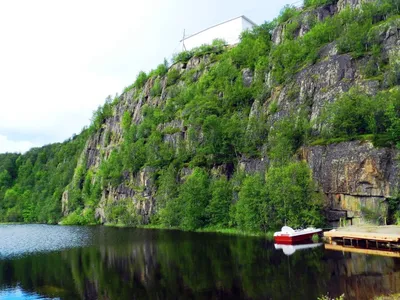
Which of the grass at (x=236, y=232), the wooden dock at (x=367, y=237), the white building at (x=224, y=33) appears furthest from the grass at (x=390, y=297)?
the white building at (x=224, y=33)

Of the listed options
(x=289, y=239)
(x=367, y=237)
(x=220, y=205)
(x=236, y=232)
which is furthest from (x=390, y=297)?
(x=220, y=205)

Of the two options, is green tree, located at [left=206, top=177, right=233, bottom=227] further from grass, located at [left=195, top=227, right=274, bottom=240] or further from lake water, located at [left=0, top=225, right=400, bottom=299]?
lake water, located at [left=0, top=225, right=400, bottom=299]

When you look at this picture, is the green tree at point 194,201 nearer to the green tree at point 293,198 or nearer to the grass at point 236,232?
the grass at point 236,232

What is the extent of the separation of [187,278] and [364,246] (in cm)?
2066

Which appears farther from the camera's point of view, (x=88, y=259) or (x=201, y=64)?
(x=201, y=64)

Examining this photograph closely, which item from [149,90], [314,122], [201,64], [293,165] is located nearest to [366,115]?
[314,122]

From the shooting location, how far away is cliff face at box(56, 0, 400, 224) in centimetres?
4603

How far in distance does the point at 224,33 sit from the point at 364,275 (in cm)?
9332

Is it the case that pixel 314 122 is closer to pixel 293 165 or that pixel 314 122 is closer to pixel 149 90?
pixel 293 165

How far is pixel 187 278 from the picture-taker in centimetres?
3034

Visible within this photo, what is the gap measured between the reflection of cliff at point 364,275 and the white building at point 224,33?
8355 centimetres

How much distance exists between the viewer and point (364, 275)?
26719 millimetres

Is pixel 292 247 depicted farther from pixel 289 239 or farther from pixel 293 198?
pixel 293 198

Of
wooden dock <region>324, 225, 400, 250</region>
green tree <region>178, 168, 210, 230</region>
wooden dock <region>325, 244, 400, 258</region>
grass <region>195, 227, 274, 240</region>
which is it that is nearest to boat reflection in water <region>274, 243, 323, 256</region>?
wooden dock <region>325, 244, 400, 258</region>
